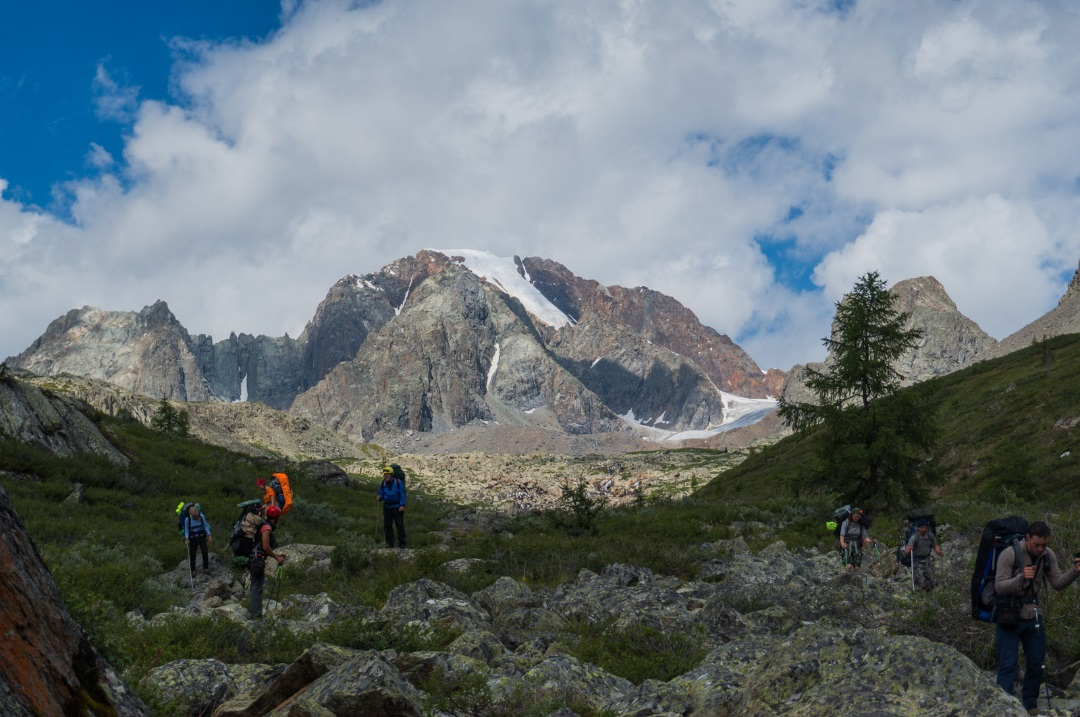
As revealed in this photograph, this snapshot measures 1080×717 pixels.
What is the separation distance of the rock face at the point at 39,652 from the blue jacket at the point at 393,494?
15618mm

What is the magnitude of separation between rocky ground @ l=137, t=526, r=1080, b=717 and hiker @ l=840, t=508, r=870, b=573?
3766 mm

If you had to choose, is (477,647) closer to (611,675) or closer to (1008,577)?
(611,675)

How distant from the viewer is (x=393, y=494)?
65.4ft

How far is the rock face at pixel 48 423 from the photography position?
23.1 m

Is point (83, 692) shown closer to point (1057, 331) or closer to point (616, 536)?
point (616, 536)

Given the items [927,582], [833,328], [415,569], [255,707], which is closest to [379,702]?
[255,707]

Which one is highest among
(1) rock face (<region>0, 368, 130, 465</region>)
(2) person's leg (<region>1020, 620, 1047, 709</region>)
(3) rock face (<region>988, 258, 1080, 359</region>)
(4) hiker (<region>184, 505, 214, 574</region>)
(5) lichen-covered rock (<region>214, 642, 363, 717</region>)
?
(3) rock face (<region>988, 258, 1080, 359</region>)

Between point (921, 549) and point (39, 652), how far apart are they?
45.7 ft

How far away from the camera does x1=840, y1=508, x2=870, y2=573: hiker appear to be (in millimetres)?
15789

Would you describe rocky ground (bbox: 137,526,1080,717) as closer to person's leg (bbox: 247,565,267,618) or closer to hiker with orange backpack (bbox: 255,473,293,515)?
person's leg (bbox: 247,565,267,618)

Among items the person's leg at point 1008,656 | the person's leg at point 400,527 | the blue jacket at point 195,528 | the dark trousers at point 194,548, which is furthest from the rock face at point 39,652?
the person's leg at point 400,527

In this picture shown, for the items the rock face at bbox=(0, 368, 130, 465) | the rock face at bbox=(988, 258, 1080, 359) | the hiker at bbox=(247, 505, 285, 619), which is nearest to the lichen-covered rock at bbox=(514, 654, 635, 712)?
the hiker at bbox=(247, 505, 285, 619)

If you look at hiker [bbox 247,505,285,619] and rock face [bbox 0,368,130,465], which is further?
rock face [bbox 0,368,130,465]

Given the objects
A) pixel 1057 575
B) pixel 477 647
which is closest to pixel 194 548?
pixel 477 647
